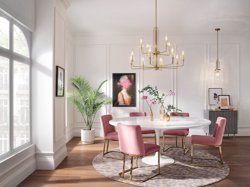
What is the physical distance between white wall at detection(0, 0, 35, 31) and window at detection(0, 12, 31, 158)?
11 cm

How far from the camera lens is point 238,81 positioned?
22.8 feet

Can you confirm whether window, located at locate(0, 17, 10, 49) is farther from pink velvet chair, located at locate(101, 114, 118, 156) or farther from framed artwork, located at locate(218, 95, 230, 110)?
framed artwork, located at locate(218, 95, 230, 110)

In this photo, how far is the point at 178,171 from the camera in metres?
3.85

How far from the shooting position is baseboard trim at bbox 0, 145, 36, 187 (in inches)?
119

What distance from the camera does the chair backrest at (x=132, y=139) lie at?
132 inches

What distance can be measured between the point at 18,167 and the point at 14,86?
119 cm

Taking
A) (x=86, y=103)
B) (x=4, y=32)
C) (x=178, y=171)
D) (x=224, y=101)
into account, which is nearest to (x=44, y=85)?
(x=4, y=32)

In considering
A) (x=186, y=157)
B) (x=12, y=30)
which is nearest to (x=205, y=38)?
(x=186, y=157)

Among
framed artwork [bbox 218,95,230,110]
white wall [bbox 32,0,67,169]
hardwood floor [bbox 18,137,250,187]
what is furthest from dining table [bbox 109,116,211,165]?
framed artwork [bbox 218,95,230,110]

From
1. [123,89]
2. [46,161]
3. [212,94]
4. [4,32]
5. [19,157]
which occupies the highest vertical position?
[4,32]

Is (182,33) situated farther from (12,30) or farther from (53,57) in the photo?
(12,30)

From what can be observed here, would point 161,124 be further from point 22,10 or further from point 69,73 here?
point 69,73

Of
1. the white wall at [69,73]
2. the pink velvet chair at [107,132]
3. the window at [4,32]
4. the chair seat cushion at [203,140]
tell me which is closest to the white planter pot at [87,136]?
the white wall at [69,73]

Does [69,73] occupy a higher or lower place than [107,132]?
Result: higher
